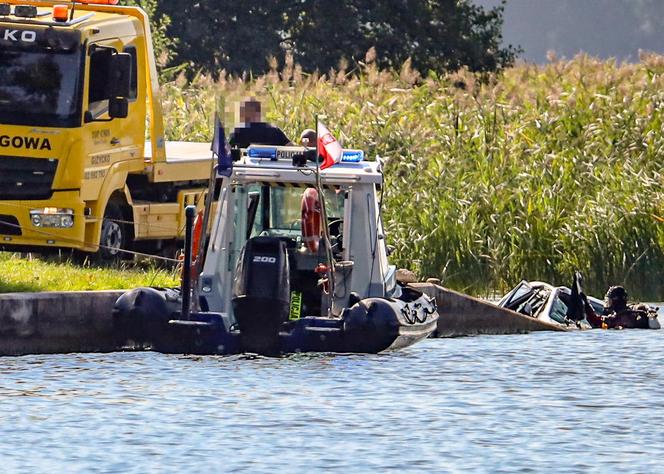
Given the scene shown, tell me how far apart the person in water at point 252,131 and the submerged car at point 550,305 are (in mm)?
3904

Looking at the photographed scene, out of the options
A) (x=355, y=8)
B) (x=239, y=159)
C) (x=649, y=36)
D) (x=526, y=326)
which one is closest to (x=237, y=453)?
(x=239, y=159)

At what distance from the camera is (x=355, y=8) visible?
4712 centimetres

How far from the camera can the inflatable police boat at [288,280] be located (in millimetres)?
17891

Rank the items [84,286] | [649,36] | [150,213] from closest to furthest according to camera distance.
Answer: [84,286], [150,213], [649,36]

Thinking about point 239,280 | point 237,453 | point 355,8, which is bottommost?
point 237,453

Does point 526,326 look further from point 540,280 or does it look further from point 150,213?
point 150,213

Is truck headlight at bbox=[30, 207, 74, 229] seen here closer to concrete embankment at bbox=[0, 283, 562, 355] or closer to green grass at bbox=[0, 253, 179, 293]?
green grass at bbox=[0, 253, 179, 293]

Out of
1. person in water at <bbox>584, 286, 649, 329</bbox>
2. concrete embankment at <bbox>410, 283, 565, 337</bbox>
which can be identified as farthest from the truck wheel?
person in water at <bbox>584, 286, 649, 329</bbox>

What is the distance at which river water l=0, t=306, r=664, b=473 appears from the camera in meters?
13.6

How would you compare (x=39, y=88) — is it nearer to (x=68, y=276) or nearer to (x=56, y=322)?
(x=68, y=276)

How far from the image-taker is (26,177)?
22516 mm

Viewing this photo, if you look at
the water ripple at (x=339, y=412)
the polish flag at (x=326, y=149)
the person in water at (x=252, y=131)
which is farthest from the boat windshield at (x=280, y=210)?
the water ripple at (x=339, y=412)

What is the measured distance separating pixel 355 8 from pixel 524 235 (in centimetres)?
2252

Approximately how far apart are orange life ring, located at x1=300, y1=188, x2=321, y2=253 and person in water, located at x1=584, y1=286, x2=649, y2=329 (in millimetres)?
4828
